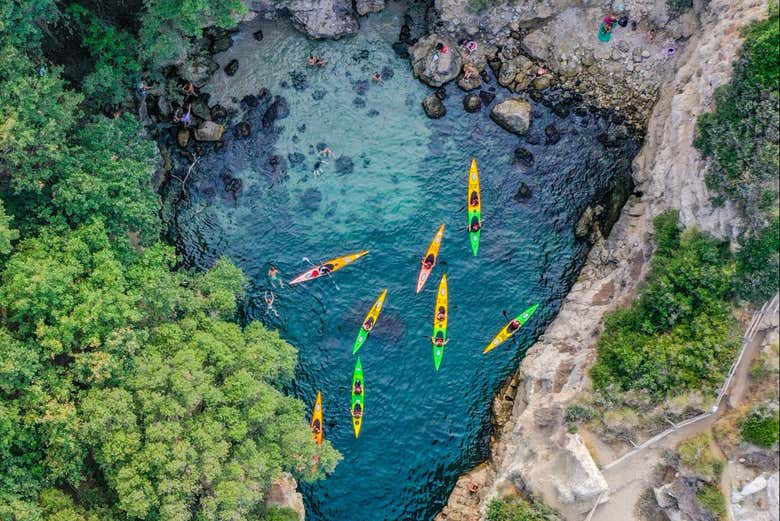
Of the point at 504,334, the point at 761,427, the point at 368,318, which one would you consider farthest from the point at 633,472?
the point at 368,318

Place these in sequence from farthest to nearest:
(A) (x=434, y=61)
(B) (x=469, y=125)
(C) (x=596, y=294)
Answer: (B) (x=469, y=125) < (A) (x=434, y=61) < (C) (x=596, y=294)

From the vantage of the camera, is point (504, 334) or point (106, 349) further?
point (504, 334)

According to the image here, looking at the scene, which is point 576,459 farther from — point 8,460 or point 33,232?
point 33,232

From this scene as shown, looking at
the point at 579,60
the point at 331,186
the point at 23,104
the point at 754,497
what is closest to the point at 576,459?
the point at 754,497

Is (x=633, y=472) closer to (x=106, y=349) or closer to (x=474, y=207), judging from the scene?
(x=474, y=207)

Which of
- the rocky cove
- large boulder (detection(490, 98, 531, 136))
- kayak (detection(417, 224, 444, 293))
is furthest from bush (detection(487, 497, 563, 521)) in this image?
large boulder (detection(490, 98, 531, 136))

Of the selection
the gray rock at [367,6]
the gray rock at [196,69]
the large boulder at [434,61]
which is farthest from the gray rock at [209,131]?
the large boulder at [434,61]
